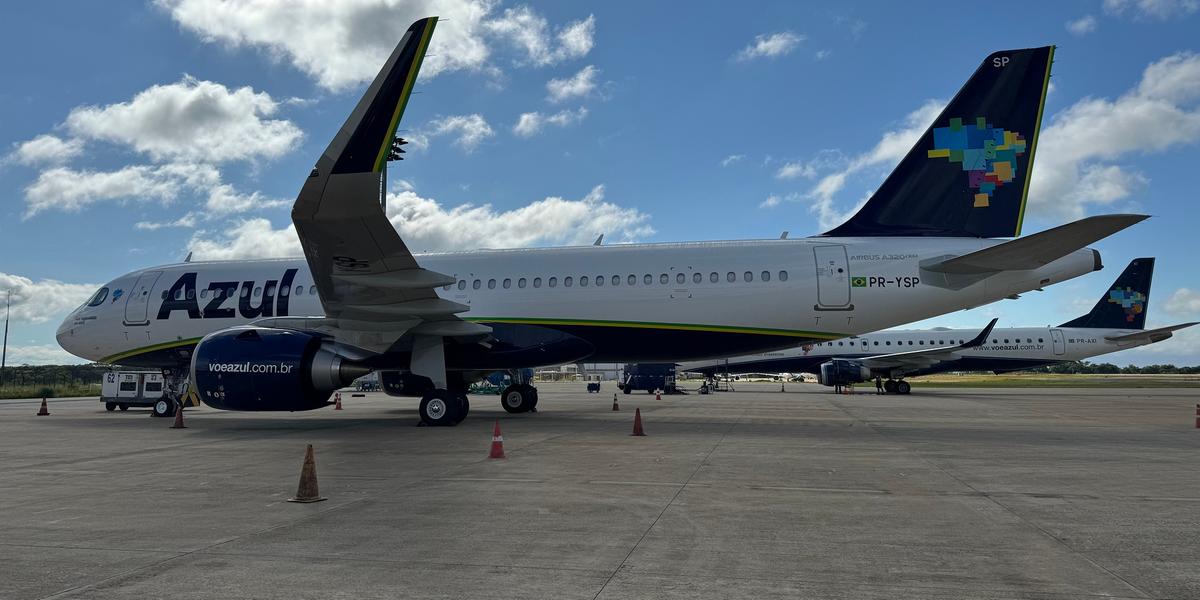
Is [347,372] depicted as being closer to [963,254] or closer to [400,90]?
[400,90]

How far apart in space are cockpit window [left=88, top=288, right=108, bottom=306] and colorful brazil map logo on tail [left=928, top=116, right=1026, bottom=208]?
1955 centimetres

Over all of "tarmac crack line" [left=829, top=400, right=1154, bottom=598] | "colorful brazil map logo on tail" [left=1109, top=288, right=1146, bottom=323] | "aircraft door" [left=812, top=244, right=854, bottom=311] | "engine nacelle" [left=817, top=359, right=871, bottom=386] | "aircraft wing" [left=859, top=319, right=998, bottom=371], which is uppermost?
"colorful brazil map logo on tail" [left=1109, top=288, right=1146, bottom=323]

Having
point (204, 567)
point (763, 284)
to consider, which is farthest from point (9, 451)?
point (763, 284)

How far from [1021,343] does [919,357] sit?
8.12 m

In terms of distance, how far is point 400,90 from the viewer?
9.36 m

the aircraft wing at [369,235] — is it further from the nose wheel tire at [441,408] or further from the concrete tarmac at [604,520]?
the concrete tarmac at [604,520]

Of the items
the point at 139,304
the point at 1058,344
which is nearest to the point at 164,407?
the point at 139,304

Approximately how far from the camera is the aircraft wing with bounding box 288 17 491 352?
30.6 feet

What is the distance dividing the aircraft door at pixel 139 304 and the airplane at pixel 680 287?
4.36 metres

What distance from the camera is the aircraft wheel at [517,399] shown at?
18.7 metres

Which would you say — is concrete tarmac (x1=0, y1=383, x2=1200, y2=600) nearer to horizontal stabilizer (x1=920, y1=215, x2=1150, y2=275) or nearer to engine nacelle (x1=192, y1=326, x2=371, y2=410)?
engine nacelle (x1=192, y1=326, x2=371, y2=410)

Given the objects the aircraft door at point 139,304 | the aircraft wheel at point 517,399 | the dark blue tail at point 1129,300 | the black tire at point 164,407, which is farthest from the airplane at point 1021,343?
the aircraft door at point 139,304

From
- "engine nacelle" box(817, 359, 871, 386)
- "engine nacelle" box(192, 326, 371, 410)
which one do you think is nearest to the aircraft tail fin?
"engine nacelle" box(192, 326, 371, 410)

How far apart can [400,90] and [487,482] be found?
17.3 ft
